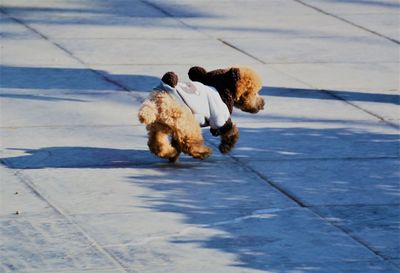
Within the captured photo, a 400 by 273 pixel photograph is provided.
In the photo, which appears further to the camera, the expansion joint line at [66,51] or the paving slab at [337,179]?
the expansion joint line at [66,51]

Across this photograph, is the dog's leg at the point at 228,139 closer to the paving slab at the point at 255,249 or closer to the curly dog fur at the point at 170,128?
the curly dog fur at the point at 170,128

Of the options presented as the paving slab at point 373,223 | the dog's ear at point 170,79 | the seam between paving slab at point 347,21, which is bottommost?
the paving slab at point 373,223

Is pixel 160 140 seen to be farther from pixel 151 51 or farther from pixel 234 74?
pixel 151 51

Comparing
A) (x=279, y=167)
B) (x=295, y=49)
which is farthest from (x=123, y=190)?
(x=295, y=49)

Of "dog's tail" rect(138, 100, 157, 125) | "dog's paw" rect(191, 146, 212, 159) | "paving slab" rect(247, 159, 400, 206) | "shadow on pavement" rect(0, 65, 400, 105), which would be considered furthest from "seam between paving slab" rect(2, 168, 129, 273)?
"shadow on pavement" rect(0, 65, 400, 105)

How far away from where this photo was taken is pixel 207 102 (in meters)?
8.73

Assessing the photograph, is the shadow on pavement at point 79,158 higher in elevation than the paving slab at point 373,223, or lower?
lower

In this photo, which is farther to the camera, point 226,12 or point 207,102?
point 226,12

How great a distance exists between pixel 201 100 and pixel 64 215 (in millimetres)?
1466

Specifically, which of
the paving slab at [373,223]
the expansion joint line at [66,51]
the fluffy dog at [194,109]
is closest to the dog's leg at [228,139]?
the fluffy dog at [194,109]

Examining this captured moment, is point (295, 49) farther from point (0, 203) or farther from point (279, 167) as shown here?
point (0, 203)

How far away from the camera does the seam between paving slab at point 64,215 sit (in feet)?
23.0

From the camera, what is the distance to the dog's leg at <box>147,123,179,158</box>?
8742 mm

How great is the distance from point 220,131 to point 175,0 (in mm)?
6722
